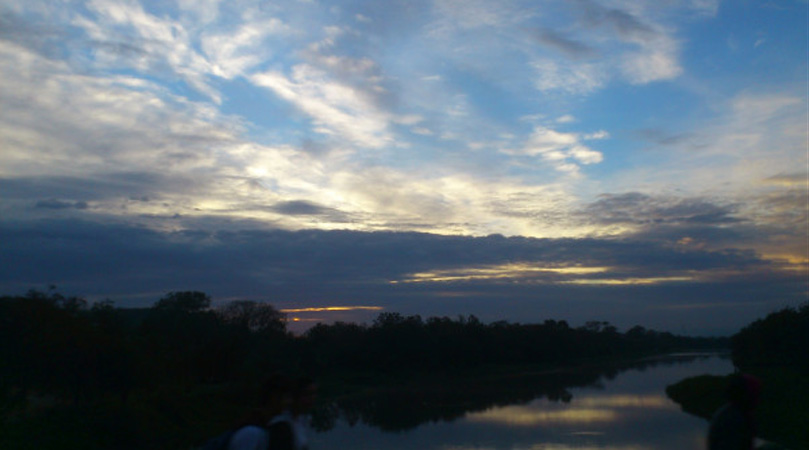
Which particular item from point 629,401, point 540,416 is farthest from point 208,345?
point 629,401

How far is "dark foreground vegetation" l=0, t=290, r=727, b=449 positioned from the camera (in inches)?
838

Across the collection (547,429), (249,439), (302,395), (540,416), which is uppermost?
(302,395)

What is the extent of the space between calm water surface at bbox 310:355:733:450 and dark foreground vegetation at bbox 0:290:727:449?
7.78 ft

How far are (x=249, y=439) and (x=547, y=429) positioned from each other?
2446 cm

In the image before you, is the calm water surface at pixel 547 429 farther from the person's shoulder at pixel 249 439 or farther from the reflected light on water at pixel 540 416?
the person's shoulder at pixel 249 439

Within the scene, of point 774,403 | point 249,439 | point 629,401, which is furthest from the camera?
point 629,401

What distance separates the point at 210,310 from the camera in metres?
58.8

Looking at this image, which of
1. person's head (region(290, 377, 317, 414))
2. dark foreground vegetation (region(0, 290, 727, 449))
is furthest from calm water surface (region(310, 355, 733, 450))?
person's head (region(290, 377, 317, 414))

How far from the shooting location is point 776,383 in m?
33.5

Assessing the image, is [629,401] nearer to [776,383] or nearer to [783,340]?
[776,383]

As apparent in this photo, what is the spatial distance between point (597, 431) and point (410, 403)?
16.9m

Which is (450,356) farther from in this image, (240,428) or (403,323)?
(240,428)

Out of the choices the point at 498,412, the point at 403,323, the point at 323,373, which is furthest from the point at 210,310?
the point at 498,412

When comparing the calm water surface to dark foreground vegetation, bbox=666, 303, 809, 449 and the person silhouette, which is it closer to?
dark foreground vegetation, bbox=666, 303, 809, 449
